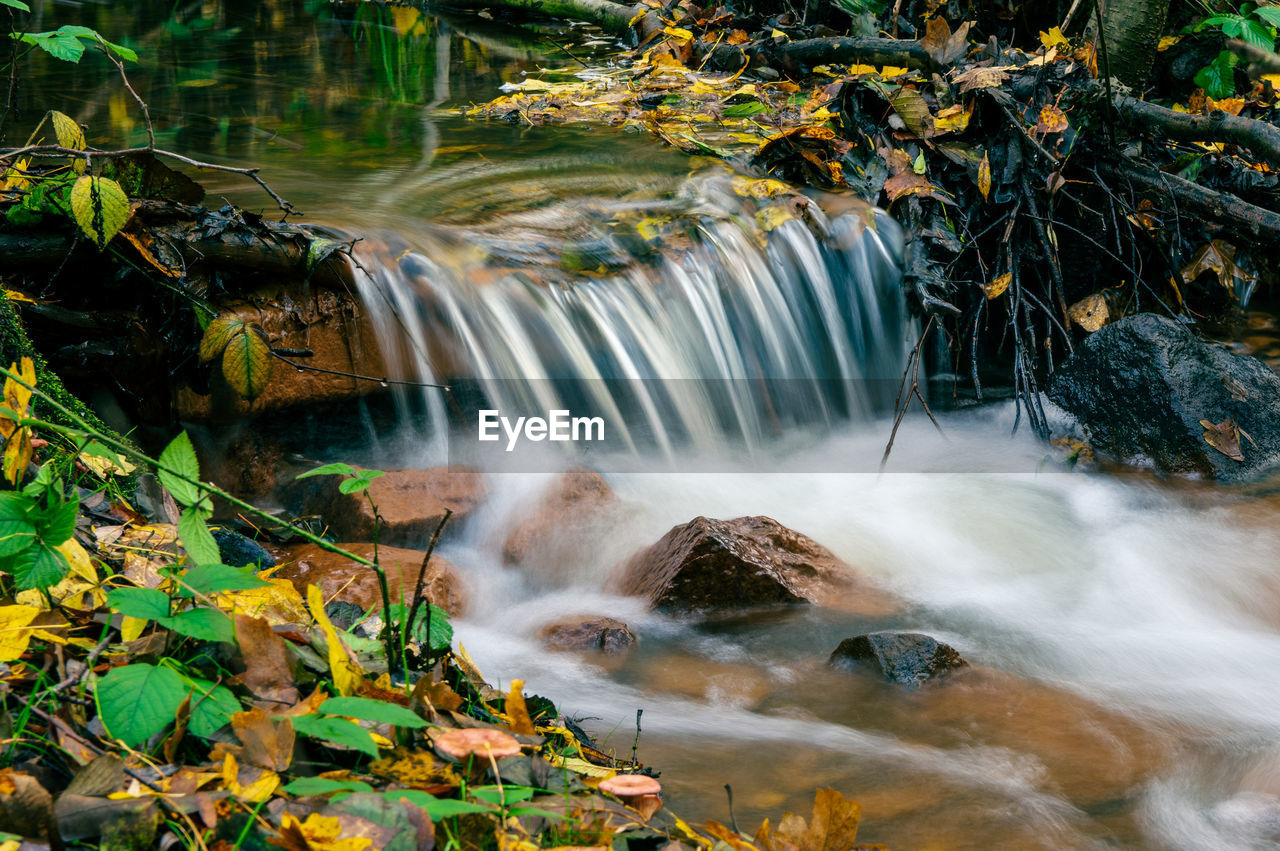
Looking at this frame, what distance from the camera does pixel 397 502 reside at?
11.8 ft

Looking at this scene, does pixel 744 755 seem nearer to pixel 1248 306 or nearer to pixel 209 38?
pixel 1248 306

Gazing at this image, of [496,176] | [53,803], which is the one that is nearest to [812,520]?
[496,176]

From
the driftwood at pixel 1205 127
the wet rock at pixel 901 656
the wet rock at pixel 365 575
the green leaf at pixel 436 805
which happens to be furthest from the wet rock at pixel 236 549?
the driftwood at pixel 1205 127

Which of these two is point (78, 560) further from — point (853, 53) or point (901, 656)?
point (853, 53)

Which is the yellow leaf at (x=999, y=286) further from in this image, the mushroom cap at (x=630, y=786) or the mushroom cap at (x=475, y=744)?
the mushroom cap at (x=475, y=744)

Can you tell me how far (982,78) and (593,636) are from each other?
3737 millimetres

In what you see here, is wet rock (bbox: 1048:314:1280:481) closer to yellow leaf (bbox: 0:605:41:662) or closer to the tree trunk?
the tree trunk

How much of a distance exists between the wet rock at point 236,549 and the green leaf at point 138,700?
1.06 metres

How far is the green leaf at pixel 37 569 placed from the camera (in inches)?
63.1

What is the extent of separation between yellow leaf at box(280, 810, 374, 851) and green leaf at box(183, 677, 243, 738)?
0.24 m

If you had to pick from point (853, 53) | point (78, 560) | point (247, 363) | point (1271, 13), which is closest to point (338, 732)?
point (78, 560)

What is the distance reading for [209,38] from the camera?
351 inches

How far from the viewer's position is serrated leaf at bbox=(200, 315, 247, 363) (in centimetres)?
329

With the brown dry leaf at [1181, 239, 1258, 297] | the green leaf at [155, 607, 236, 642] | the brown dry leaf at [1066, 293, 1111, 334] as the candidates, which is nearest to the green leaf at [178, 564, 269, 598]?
the green leaf at [155, 607, 236, 642]
